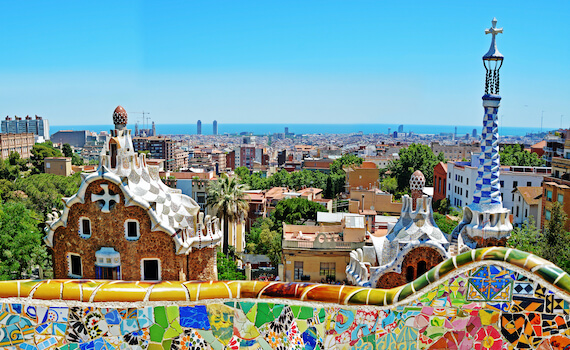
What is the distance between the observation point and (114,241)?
15609 millimetres

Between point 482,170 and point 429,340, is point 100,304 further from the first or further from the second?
point 482,170

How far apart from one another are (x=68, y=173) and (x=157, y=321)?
7330 centimetres

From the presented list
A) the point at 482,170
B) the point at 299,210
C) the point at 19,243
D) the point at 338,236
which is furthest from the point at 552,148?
the point at 19,243

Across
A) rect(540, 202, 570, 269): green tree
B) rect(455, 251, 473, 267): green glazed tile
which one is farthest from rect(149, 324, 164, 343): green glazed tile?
rect(540, 202, 570, 269): green tree

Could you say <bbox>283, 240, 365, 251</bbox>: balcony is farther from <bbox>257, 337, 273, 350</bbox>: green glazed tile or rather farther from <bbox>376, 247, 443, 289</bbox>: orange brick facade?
<bbox>257, 337, 273, 350</bbox>: green glazed tile

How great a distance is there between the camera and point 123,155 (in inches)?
630

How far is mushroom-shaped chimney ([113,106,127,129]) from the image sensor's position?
16.9 metres

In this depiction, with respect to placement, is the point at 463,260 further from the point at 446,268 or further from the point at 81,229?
the point at 81,229

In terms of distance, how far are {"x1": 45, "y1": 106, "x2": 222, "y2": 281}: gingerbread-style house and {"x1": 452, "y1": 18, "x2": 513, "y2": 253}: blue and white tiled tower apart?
26.9ft

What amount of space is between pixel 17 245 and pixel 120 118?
12.1m

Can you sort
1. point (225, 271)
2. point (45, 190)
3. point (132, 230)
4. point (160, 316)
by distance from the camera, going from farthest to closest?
point (45, 190) < point (225, 271) < point (132, 230) < point (160, 316)

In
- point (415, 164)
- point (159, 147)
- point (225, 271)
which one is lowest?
point (159, 147)

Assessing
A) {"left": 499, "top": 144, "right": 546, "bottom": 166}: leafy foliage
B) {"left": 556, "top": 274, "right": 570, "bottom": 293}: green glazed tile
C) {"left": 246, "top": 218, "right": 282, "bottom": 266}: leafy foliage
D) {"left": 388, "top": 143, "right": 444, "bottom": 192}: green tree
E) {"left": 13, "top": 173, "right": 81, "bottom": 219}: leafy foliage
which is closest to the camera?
{"left": 556, "top": 274, "right": 570, "bottom": 293}: green glazed tile

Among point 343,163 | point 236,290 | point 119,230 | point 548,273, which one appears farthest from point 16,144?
point 548,273
